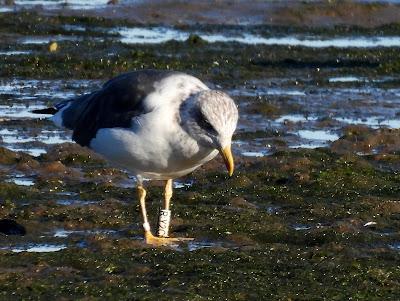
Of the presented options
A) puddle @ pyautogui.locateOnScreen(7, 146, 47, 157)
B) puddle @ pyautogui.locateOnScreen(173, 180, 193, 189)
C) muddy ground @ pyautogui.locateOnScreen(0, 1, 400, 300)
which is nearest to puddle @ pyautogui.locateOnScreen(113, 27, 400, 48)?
muddy ground @ pyautogui.locateOnScreen(0, 1, 400, 300)

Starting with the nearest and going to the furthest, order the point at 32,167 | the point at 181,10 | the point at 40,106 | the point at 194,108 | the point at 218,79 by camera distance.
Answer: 1. the point at 194,108
2. the point at 32,167
3. the point at 40,106
4. the point at 218,79
5. the point at 181,10

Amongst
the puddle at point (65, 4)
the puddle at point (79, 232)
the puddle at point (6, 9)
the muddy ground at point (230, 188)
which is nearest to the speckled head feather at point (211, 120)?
the muddy ground at point (230, 188)

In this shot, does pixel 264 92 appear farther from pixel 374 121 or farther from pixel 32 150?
pixel 32 150

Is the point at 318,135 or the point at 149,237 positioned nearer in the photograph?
the point at 149,237

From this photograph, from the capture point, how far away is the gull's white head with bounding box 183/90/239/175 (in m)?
6.82

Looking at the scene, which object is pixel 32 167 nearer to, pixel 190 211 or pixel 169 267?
pixel 190 211

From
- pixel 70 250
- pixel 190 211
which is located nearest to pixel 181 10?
pixel 190 211

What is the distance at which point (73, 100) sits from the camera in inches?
319

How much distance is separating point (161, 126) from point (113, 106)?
1.85 ft

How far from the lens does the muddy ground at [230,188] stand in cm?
632

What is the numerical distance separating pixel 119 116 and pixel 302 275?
1.51 m

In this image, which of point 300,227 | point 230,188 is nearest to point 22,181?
point 230,188

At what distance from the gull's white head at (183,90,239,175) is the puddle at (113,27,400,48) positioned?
10.4m

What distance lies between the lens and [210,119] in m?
6.80
